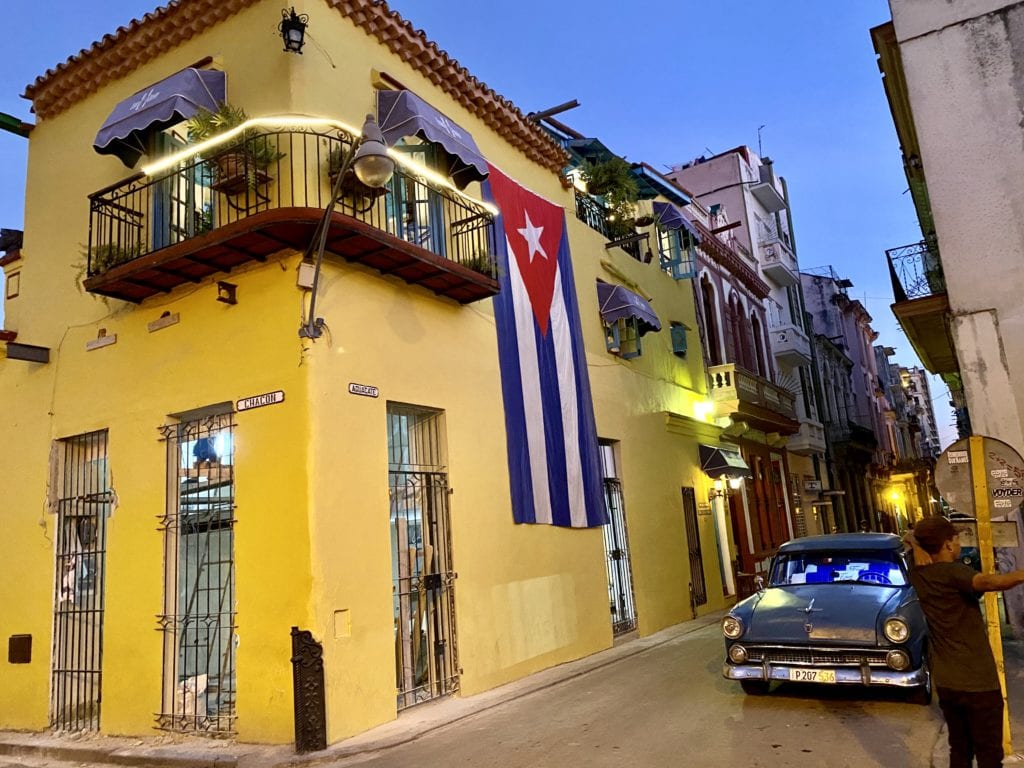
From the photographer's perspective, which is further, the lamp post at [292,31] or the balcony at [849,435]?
the balcony at [849,435]

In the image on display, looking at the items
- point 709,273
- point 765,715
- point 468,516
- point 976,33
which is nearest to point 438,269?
point 468,516

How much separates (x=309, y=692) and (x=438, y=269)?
4904mm

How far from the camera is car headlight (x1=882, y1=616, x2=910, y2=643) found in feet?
22.9

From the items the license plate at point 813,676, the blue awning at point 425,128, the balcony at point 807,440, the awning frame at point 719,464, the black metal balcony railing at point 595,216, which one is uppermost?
the black metal balcony railing at point 595,216

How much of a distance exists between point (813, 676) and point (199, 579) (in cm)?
662

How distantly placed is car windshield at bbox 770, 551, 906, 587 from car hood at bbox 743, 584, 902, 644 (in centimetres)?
19

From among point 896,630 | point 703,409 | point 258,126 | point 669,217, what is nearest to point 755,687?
point 896,630

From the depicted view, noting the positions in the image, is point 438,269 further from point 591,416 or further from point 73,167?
point 73,167

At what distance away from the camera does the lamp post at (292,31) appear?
8547mm

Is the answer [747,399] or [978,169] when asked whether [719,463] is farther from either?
[978,169]

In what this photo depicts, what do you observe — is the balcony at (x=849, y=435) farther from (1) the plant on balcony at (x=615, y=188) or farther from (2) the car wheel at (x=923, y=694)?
(2) the car wheel at (x=923, y=694)

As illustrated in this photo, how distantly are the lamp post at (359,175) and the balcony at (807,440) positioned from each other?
18729 mm

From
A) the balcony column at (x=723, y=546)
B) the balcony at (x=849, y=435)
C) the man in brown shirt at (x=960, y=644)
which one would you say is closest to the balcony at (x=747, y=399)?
the balcony column at (x=723, y=546)

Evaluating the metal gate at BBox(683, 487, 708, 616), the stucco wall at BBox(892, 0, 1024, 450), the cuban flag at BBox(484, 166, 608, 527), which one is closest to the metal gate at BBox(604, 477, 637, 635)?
the cuban flag at BBox(484, 166, 608, 527)
